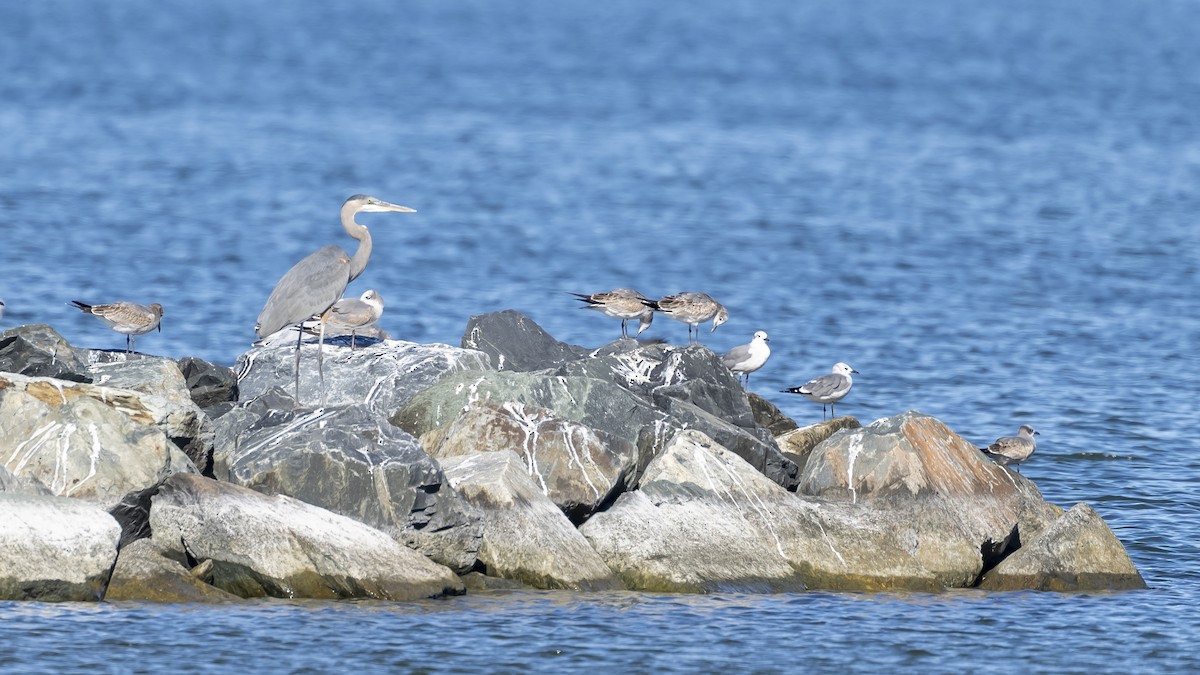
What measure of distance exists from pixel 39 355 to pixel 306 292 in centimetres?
234

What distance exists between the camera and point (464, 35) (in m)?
103

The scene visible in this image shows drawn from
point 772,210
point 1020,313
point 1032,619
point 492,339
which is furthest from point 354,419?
point 772,210

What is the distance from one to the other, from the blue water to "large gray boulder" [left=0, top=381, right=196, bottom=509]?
1119mm

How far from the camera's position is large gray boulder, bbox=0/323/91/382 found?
15.5 m

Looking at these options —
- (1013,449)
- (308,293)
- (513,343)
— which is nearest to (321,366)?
(308,293)

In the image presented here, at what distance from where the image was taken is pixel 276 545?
13.1 meters

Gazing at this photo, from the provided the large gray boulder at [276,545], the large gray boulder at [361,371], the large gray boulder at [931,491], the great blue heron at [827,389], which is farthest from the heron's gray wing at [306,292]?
the great blue heron at [827,389]

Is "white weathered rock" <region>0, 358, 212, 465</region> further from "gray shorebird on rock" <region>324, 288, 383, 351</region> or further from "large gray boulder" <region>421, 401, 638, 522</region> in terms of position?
"gray shorebird on rock" <region>324, 288, 383, 351</region>

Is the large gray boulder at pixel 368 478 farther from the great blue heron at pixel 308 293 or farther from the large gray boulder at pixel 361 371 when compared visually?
the great blue heron at pixel 308 293

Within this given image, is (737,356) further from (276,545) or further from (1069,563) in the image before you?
(276,545)

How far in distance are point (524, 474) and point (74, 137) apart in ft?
137

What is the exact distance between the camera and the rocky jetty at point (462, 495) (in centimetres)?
1318

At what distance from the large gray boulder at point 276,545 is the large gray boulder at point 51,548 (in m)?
0.55

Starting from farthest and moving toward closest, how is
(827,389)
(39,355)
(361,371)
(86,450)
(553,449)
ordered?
(827,389) → (361,371) → (39,355) → (553,449) → (86,450)
